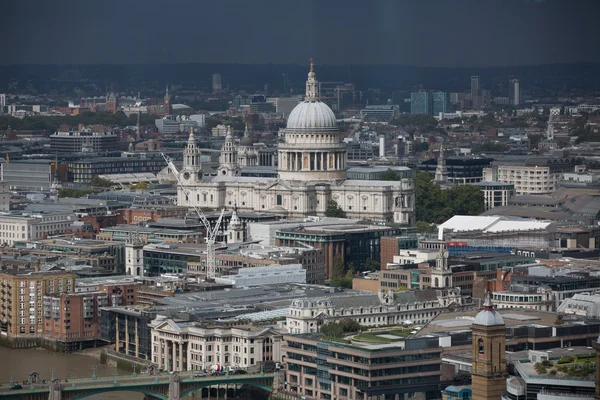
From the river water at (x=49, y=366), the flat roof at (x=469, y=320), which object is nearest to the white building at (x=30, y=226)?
the river water at (x=49, y=366)

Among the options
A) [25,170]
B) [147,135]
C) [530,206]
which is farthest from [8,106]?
[530,206]

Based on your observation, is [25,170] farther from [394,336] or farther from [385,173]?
[394,336]

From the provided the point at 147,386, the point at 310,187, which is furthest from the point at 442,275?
the point at 310,187

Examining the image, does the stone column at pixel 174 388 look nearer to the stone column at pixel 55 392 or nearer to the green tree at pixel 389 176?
the stone column at pixel 55 392

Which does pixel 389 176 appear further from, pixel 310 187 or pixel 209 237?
pixel 209 237

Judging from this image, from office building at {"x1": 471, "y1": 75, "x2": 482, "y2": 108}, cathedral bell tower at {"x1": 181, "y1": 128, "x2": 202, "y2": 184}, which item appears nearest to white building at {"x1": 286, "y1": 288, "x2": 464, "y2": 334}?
cathedral bell tower at {"x1": 181, "y1": 128, "x2": 202, "y2": 184}

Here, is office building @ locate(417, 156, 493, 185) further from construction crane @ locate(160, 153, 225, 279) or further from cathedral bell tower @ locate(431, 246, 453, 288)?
cathedral bell tower @ locate(431, 246, 453, 288)
